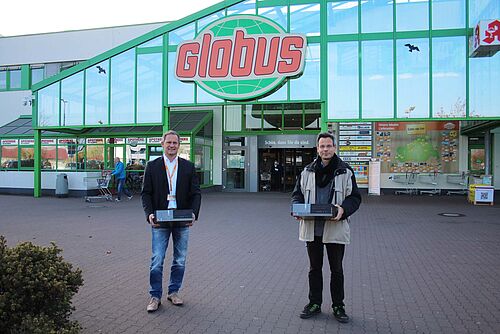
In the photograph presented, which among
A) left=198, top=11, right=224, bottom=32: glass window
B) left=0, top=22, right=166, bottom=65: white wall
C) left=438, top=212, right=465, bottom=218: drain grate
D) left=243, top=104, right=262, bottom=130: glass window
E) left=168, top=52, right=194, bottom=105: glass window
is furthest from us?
left=0, top=22, right=166, bottom=65: white wall

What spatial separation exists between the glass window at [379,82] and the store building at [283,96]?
3cm

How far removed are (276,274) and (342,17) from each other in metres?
11.6

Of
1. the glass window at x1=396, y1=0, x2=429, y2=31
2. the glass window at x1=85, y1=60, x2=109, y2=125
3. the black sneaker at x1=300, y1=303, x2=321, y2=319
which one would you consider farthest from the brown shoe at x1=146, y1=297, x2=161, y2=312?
the glass window at x1=85, y1=60, x2=109, y2=125

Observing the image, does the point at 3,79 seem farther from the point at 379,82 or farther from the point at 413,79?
the point at 413,79

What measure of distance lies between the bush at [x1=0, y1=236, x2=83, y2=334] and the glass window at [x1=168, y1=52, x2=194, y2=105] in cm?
1317

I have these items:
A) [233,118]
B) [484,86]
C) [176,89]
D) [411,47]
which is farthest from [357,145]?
[176,89]

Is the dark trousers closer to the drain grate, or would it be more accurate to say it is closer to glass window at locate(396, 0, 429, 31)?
the drain grate

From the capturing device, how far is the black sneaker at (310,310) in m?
4.31

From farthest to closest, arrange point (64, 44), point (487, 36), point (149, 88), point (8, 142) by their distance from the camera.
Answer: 1. point (64, 44)
2. point (8, 142)
3. point (149, 88)
4. point (487, 36)

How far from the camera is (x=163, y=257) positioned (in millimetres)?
4633

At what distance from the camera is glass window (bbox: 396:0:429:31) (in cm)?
1459

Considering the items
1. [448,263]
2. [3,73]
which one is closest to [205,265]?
[448,263]

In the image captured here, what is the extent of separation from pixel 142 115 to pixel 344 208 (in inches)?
553

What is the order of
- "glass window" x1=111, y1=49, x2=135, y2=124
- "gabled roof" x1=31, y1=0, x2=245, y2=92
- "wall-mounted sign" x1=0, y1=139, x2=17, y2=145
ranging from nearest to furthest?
"gabled roof" x1=31, y1=0, x2=245, y2=92
"glass window" x1=111, y1=49, x2=135, y2=124
"wall-mounted sign" x1=0, y1=139, x2=17, y2=145
